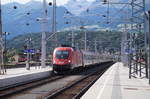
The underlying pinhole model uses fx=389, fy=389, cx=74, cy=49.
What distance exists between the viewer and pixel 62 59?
140 ft

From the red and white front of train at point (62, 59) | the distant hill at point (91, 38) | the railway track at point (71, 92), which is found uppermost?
the distant hill at point (91, 38)

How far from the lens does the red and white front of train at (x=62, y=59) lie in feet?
139

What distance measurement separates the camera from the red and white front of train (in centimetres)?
4246

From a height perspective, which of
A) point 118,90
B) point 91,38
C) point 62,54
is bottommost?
point 118,90

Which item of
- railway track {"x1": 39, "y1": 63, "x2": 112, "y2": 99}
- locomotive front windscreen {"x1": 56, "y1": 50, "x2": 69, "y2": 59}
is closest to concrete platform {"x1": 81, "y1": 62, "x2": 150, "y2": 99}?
railway track {"x1": 39, "y1": 63, "x2": 112, "y2": 99}

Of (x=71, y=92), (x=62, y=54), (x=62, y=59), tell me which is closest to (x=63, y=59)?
(x=62, y=59)

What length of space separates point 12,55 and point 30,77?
239 ft

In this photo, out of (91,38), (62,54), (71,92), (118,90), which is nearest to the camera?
(118,90)

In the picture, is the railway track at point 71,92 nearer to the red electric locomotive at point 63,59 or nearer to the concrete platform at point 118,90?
the concrete platform at point 118,90

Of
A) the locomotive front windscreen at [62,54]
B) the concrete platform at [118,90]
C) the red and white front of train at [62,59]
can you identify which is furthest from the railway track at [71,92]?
the locomotive front windscreen at [62,54]

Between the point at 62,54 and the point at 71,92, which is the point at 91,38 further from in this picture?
the point at 71,92

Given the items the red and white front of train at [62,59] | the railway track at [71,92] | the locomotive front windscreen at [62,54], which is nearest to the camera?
the railway track at [71,92]

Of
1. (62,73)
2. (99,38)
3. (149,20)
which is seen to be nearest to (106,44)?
(99,38)

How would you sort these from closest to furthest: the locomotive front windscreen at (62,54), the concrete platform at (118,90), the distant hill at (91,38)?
the concrete platform at (118,90) < the locomotive front windscreen at (62,54) < the distant hill at (91,38)
